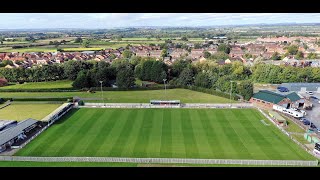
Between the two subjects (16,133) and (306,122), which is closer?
(16,133)

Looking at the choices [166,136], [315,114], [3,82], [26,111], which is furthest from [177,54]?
[166,136]

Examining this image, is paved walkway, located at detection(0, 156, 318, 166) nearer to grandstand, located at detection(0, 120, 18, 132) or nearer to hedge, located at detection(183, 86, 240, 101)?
A: grandstand, located at detection(0, 120, 18, 132)

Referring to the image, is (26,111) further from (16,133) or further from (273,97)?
(273,97)

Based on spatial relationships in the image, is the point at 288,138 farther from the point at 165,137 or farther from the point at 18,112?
the point at 18,112

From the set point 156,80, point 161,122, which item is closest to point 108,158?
point 161,122

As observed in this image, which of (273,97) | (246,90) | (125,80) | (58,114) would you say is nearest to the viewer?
(58,114)
